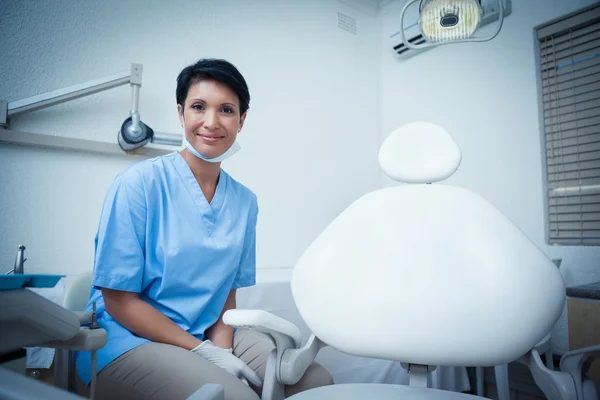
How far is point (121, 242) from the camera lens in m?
0.92

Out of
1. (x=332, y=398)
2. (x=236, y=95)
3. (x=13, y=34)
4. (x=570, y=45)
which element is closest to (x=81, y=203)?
(x=13, y=34)

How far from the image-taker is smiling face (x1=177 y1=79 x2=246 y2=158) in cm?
107

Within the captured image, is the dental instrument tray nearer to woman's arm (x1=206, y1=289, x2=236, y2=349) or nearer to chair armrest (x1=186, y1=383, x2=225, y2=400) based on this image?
chair armrest (x1=186, y1=383, x2=225, y2=400)

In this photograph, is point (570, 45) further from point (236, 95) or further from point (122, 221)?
point (122, 221)

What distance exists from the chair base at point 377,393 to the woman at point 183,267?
16cm

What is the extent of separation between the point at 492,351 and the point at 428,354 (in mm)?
111

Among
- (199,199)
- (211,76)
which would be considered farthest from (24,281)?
(211,76)

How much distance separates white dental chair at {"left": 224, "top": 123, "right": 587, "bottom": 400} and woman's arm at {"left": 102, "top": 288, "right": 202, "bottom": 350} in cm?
30

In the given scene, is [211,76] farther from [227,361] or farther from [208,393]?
[208,393]

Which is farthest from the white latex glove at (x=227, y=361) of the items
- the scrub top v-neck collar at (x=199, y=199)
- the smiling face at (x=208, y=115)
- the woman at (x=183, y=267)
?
the smiling face at (x=208, y=115)

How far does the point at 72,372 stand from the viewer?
38.3 inches

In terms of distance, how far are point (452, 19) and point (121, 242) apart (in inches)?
51.0

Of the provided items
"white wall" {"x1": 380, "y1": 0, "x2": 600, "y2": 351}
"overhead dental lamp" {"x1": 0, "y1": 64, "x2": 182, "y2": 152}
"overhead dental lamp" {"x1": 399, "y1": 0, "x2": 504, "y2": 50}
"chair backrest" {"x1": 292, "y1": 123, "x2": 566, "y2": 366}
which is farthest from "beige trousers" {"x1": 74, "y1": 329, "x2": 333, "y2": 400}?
"white wall" {"x1": 380, "y1": 0, "x2": 600, "y2": 351}

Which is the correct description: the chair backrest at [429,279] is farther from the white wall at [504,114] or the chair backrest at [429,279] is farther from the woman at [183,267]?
the white wall at [504,114]
